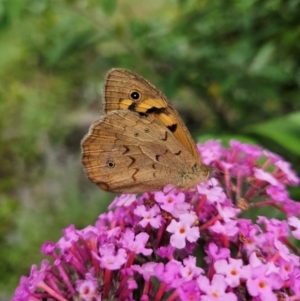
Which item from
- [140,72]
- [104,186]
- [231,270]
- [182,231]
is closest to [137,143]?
[104,186]

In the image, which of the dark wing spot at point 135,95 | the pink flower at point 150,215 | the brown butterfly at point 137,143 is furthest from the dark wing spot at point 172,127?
the pink flower at point 150,215

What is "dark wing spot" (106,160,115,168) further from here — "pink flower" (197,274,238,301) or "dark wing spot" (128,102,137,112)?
"pink flower" (197,274,238,301)

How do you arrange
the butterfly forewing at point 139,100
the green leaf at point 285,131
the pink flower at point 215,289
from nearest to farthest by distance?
the pink flower at point 215,289 → the butterfly forewing at point 139,100 → the green leaf at point 285,131

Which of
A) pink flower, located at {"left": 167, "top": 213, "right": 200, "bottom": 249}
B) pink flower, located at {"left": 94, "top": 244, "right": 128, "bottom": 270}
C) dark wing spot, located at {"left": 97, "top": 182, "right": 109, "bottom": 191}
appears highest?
dark wing spot, located at {"left": 97, "top": 182, "right": 109, "bottom": 191}

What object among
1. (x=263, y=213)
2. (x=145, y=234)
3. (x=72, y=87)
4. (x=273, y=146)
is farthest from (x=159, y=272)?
(x=72, y=87)

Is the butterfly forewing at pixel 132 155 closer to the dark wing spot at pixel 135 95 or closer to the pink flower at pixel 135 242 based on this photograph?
the dark wing spot at pixel 135 95

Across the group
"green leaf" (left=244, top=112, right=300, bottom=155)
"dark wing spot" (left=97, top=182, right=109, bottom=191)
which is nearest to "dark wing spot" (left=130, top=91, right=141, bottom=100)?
"dark wing spot" (left=97, top=182, right=109, bottom=191)
